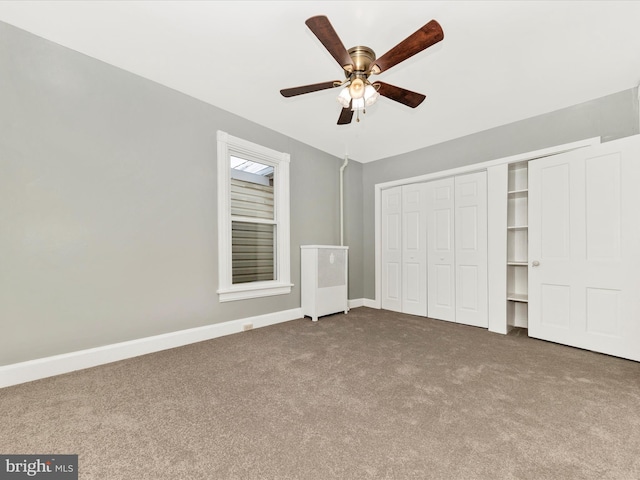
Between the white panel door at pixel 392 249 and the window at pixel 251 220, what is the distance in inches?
71.2

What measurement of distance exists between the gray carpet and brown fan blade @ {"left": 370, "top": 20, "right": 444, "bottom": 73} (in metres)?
2.27

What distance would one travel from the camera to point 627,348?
2607 millimetres

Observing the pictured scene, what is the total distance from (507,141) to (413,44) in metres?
2.56

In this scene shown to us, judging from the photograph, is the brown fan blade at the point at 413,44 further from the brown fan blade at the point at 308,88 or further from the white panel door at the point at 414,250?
the white panel door at the point at 414,250

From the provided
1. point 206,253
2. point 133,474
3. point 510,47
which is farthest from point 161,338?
point 510,47

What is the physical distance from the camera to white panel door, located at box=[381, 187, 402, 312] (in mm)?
4637

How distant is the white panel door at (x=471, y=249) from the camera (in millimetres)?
3713

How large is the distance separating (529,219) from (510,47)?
192 cm

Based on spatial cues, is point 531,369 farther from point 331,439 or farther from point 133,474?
point 133,474

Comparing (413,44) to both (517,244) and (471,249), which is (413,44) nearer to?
(471,249)

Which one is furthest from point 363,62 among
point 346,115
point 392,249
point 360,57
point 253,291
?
point 392,249

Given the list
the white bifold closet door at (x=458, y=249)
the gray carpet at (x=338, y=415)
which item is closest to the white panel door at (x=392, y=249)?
the white bifold closet door at (x=458, y=249)

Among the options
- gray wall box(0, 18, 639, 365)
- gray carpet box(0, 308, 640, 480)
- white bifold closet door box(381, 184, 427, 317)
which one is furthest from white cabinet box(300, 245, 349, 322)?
gray carpet box(0, 308, 640, 480)

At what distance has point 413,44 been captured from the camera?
1.76 meters
